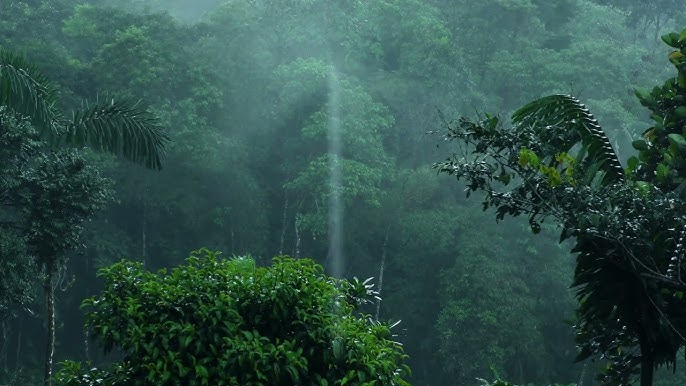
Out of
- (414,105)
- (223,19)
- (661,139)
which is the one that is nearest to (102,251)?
(223,19)

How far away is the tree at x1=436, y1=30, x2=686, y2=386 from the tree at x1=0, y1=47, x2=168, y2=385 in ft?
18.3

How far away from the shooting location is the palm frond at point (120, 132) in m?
11.2

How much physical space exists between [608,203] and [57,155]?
10.3 metres

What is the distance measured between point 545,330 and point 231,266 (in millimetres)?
19836

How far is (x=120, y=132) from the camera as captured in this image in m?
11.3

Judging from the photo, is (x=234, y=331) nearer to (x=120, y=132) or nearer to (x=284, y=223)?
(x=120, y=132)

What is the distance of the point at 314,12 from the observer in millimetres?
26734

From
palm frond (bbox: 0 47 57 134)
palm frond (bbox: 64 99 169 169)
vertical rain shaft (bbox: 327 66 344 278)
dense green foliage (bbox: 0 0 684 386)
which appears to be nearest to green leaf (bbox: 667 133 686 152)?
palm frond (bbox: 64 99 169 169)

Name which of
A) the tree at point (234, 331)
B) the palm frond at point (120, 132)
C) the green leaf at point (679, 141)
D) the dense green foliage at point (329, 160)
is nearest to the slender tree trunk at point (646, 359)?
the green leaf at point (679, 141)

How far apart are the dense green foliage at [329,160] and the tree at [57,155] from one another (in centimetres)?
815

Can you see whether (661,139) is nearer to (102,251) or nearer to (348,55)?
(102,251)

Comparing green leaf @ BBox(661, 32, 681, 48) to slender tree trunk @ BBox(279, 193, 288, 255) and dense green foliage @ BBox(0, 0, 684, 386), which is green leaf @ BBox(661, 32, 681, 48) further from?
slender tree trunk @ BBox(279, 193, 288, 255)

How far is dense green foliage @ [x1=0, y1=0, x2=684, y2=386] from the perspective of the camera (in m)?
23.6

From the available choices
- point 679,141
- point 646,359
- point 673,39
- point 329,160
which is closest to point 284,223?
point 329,160
